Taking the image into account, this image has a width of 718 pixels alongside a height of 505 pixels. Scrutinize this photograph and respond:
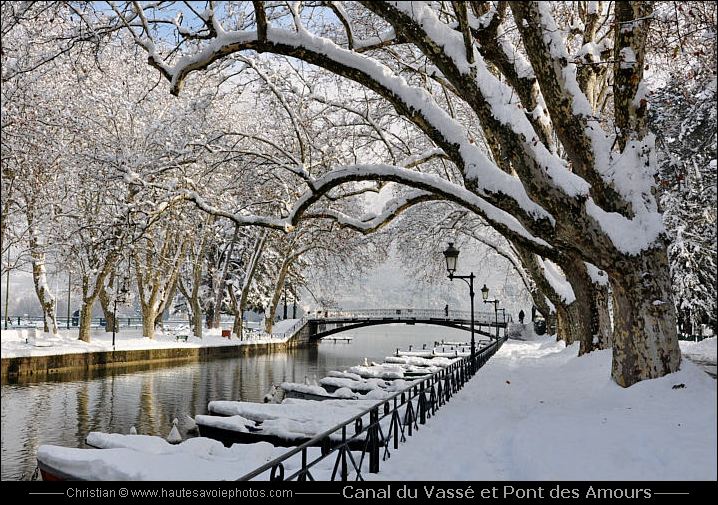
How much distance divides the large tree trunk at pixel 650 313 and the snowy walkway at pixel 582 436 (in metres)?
0.28

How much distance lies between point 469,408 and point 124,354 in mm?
20593

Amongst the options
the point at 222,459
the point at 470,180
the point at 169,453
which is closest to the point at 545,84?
the point at 470,180

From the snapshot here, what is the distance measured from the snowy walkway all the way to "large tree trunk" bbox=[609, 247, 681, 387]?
28cm

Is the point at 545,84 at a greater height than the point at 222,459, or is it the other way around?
the point at 545,84

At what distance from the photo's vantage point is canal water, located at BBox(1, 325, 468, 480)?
1346 cm

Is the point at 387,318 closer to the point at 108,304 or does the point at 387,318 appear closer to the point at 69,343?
the point at 108,304

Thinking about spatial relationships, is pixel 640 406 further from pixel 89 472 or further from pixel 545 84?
pixel 89 472

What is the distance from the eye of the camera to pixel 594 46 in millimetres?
10320

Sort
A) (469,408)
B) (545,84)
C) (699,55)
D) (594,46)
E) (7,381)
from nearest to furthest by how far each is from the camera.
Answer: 1. (699,55)
2. (545,84)
3. (594,46)
4. (469,408)
5. (7,381)

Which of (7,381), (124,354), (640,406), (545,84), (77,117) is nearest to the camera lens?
(640,406)

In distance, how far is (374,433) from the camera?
24.7 feet

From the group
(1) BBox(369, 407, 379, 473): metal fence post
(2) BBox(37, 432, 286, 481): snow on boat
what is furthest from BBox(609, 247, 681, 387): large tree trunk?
(2) BBox(37, 432, 286, 481): snow on boat

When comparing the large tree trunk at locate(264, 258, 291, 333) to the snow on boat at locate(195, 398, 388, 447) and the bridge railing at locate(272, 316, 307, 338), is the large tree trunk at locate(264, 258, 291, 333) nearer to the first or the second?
the bridge railing at locate(272, 316, 307, 338)

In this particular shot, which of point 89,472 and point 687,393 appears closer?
point 687,393
